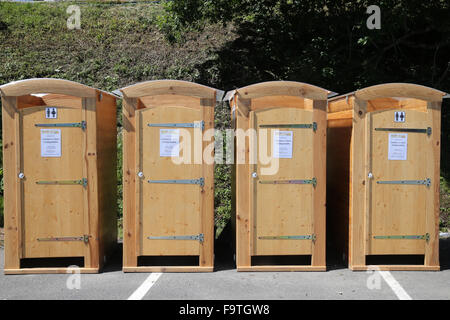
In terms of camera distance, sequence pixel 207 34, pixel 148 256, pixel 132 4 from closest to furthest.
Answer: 1. pixel 148 256
2. pixel 207 34
3. pixel 132 4

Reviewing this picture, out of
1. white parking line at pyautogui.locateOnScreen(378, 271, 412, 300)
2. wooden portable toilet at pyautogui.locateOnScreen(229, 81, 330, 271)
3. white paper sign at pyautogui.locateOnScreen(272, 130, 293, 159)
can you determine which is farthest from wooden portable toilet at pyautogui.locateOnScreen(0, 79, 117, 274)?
white parking line at pyautogui.locateOnScreen(378, 271, 412, 300)

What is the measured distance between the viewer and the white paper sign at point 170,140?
191 inches

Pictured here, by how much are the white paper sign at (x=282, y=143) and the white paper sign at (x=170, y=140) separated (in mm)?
1111

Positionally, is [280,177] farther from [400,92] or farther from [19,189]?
[19,189]

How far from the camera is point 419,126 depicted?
4.96m

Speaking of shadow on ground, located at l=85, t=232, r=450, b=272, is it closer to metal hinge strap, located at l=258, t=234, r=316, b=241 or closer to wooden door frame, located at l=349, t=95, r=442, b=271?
wooden door frame, located at l=349, t=95, r=442, b=271

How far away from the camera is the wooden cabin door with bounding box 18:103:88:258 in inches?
188

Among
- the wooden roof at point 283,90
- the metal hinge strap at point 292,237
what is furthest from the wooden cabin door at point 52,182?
the metal hinge strap at point 292,237

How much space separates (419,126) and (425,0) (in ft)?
18.1

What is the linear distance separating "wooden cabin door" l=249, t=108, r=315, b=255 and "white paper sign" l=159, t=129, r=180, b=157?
90 cm

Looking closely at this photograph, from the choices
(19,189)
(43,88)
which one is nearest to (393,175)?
(43,88)

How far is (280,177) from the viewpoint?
4938 millimetres
